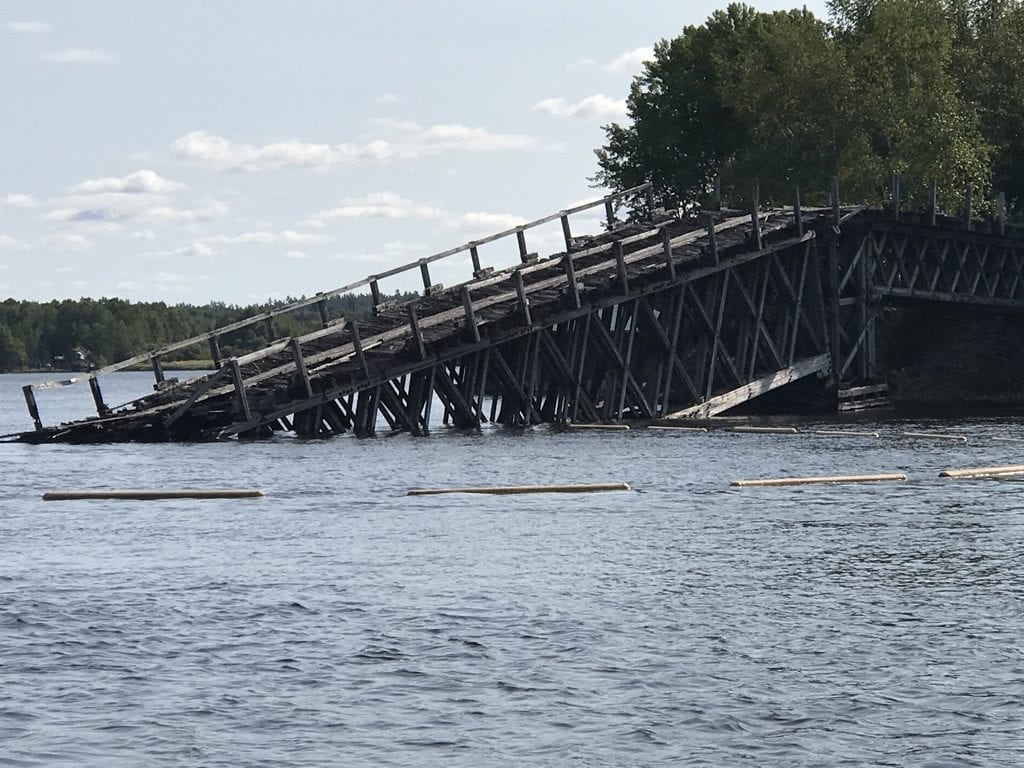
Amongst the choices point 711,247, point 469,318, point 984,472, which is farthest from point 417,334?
point 984,472

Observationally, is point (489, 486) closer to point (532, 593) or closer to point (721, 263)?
point (532, 593)

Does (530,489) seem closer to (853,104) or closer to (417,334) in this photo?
(417,334)

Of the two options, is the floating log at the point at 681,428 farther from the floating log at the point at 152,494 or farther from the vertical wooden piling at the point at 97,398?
the floating log at the point at 152,494

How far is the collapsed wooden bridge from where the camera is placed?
4725 cm

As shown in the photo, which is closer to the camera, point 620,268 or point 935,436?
point 935,436

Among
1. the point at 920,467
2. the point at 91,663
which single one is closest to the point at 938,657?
the point at 91,663

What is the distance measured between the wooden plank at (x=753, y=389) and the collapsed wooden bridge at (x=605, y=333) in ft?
0.21

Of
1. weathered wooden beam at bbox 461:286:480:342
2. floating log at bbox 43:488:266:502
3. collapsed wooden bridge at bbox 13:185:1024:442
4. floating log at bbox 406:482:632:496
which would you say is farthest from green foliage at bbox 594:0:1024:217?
floating log at bbox 43:488:266:502

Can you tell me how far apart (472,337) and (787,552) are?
22.1 meters

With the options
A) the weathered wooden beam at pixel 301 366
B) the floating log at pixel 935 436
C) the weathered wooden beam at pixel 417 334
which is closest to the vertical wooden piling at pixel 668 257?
the floating log at pixel 935 436

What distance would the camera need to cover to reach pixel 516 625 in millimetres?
21797

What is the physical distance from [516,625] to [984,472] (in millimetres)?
18680

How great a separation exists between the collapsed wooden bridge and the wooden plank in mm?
64

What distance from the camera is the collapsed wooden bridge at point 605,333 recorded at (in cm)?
4725
